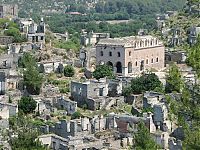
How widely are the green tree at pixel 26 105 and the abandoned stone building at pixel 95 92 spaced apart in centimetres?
274

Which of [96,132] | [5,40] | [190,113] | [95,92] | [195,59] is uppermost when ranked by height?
[195,59]

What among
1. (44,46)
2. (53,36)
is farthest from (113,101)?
(53,36)

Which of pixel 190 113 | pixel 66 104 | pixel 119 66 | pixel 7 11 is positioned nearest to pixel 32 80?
pixel 66 104

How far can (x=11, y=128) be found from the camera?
26.4 meters

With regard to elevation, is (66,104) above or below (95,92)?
below

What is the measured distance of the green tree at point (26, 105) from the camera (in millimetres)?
29047

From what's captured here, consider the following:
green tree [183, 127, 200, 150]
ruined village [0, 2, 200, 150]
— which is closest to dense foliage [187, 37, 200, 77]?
ruined village [0, 2, 200, 150]

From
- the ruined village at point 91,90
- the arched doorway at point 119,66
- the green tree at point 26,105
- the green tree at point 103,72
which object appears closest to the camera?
the ruined village at point 91,90

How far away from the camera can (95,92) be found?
3097cm

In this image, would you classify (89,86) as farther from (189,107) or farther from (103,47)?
(189,107)

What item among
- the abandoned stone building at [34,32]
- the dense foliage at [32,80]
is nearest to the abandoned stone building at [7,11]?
the abandoned stone building at [34,32]

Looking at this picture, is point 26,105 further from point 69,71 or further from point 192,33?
point 192,33

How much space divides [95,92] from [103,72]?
3.64 m

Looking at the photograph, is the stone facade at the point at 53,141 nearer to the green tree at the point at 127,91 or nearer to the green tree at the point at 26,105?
the green tree at the point at 26,105
